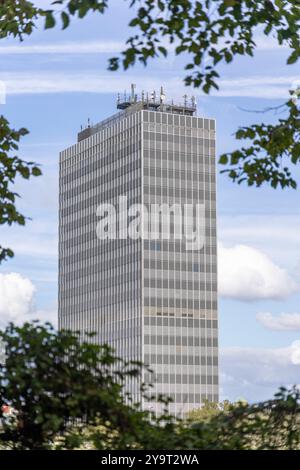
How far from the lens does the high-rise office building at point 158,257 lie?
558 feet

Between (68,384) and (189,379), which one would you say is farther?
(189,379)

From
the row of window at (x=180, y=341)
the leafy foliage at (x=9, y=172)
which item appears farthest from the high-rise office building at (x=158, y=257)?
the leafy foliage at (x=9, y=172)

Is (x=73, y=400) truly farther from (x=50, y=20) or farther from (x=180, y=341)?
(x=180, y=341)

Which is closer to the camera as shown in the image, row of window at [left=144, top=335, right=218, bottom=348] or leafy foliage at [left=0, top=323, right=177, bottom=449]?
leafy foliage at [left=0, top=323, right=177, bottom=449]

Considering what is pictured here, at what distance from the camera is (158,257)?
17262cm

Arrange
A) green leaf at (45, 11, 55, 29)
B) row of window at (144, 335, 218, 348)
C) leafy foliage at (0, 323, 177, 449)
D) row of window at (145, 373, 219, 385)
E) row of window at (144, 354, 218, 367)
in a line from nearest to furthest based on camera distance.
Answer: leafy foliage at (0, 323, 177, 449)
green leaf at (45, 11, 55, 29)
row of window at (144, 335, 218, 348)
row of window at (145, 373, 219, 385)
row of window at (144, 354, 218, 367)

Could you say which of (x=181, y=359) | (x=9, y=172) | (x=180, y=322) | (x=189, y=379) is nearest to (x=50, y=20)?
(x=9, y=172)

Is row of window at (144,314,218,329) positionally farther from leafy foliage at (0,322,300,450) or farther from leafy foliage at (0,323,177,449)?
leafy foliage at (0,323,177,449)

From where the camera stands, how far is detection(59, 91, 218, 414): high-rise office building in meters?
170

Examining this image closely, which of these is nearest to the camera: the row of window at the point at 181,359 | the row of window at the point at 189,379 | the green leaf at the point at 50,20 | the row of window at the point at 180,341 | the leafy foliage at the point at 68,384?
the leafy foliage at the point at 68,384

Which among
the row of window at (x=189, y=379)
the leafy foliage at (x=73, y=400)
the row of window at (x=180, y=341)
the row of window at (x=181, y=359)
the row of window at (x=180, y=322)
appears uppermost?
the row of window at (x=180, y=322)

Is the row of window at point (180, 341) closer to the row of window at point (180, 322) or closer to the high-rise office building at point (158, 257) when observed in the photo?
the high-rise office building at point (158, 257)

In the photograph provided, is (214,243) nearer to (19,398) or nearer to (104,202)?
(104,202)

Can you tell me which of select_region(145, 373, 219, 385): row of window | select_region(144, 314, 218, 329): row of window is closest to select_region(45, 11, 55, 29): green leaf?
select_region(144, 314, 218, 329): row of window
